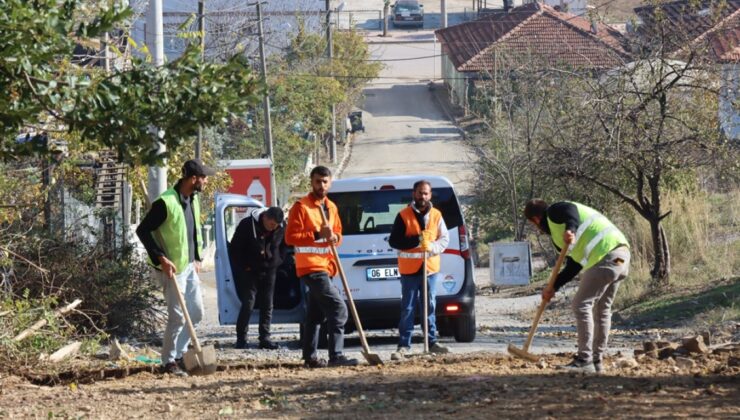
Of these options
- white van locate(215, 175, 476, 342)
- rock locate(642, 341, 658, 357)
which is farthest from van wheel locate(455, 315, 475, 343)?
rock locate(642, 341, 658, 357)

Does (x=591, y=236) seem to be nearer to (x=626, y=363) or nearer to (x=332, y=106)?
(x=626, y=363)

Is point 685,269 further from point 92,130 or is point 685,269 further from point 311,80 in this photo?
point 311,80

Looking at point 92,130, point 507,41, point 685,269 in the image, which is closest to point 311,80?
point 507,41

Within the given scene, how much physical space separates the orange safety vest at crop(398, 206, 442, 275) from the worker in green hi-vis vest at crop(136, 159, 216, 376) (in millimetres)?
2179

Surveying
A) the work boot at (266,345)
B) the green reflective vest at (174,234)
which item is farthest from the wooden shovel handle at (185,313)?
the work boot at (266,345)

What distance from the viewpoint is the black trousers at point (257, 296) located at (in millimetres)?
13133

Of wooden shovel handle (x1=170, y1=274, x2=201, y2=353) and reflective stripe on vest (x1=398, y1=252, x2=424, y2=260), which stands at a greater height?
reflective stripe on vest (x1=398, y1=252, x2=424, y2=260)

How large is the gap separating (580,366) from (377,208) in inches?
152

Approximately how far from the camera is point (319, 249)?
10.4 metres

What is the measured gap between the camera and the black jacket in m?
13.0

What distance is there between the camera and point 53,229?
14.6m

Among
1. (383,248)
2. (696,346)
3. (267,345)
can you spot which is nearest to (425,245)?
(383,248)

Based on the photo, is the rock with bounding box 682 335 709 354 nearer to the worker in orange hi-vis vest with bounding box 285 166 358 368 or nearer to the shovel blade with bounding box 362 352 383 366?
the shovel blade with bounding box 362 352 383 366

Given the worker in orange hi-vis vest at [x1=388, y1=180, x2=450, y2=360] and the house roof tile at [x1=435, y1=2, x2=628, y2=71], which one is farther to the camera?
the house roof tile at [x1=435, y1=2, x2=628, y2=71]
